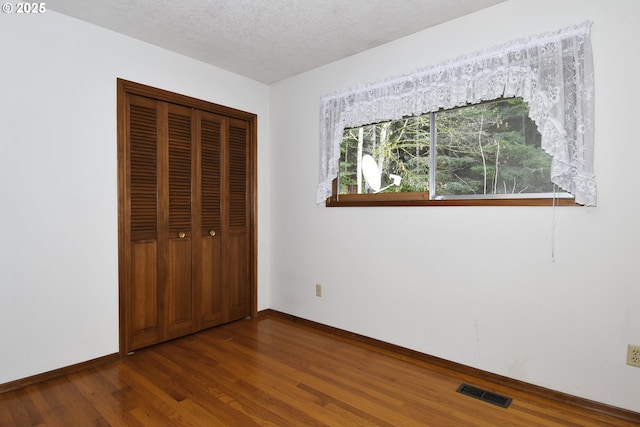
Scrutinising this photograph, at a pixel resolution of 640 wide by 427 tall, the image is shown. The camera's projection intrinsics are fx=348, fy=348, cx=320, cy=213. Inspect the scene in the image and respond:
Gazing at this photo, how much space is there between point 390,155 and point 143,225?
7.25 feet

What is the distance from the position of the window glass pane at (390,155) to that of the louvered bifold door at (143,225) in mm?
1711

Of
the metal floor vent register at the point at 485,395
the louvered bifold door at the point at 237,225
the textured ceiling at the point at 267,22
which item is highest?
the textured ceiling at the point at 267,22

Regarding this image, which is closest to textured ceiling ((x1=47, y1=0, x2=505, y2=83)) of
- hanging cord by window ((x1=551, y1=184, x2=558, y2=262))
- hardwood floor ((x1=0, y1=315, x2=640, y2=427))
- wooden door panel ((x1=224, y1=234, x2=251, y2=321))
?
hanging cord by window ((x1=551, y1=184, x2=558, y2=262))

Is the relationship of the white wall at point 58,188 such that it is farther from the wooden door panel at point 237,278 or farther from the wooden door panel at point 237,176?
the wooden door panel at point 237,278

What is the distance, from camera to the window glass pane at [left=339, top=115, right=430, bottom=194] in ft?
9.32

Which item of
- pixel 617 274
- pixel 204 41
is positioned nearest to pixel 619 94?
pixel 617 274

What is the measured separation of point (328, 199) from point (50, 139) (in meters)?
2.24

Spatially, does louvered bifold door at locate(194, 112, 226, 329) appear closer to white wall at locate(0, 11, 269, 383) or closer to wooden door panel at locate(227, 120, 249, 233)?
Result: wooden door panel at locate(227, 120, 249, 233)

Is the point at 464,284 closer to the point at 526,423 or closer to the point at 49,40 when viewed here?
the point at 526,423

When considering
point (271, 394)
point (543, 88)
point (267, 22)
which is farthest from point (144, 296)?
point (543, 88)

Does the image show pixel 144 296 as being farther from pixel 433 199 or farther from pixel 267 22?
pixel 433 199

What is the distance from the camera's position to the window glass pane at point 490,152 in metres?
2.31

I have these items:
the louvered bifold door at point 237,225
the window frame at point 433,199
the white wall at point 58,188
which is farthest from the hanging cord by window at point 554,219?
the white wall at point 58,188

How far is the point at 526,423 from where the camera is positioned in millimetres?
1943
